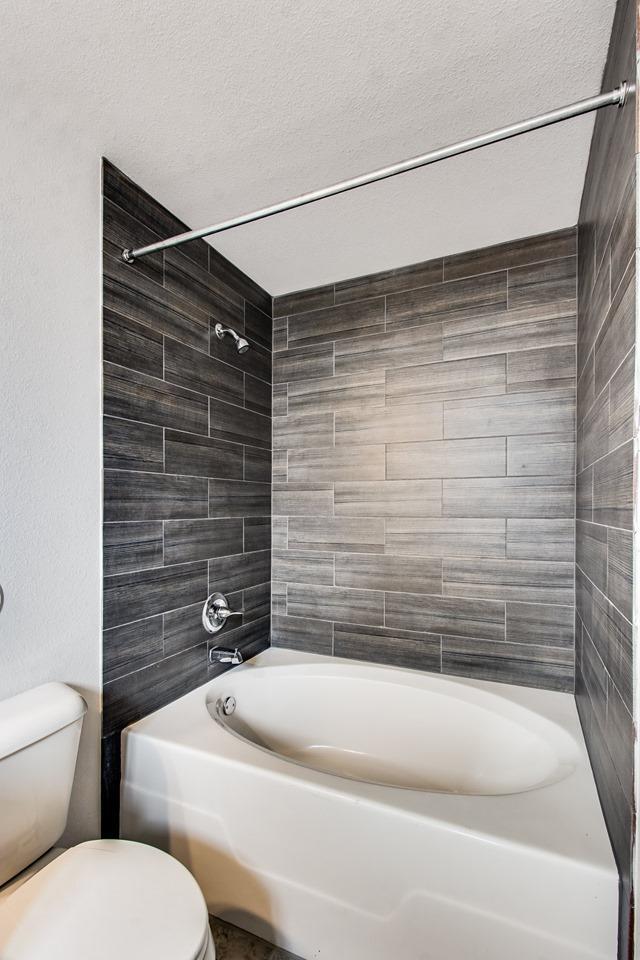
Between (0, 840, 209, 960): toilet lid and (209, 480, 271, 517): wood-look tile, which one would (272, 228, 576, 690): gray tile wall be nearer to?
(209, 480, 271, 517): wood-look tile

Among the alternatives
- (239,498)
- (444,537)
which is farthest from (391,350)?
(239,498)

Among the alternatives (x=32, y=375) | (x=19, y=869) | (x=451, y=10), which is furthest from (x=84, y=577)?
(x=451, y=10)

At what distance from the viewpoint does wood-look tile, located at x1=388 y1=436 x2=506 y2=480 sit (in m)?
2.13

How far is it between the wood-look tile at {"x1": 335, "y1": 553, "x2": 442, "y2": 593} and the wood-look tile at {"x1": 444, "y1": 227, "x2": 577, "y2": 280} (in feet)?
4.36

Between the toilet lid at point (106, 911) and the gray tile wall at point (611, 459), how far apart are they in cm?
92

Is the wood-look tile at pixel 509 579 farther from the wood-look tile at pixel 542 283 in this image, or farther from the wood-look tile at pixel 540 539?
the wood-look tile at pixel 542 283

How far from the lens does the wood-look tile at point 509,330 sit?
6.63 ft

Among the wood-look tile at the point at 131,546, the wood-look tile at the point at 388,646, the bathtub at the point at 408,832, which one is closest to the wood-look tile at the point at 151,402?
the wood-look tile at the point at 131,546

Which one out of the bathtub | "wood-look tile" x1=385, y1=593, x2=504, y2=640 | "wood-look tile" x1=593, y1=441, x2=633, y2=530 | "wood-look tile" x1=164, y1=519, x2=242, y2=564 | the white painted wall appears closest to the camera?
"wood-look tile" x1=593, y1=441, x2=633, y2=530

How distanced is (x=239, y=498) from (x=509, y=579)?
50.4 inches

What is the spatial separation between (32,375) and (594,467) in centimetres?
168

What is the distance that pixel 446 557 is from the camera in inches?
87.3

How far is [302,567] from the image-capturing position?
2.55m

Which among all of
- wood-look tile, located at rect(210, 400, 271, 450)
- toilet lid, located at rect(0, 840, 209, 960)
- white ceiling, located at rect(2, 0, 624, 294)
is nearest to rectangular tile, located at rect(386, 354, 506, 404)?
white ceiling, located at rect(2, 0, 624, 294)
